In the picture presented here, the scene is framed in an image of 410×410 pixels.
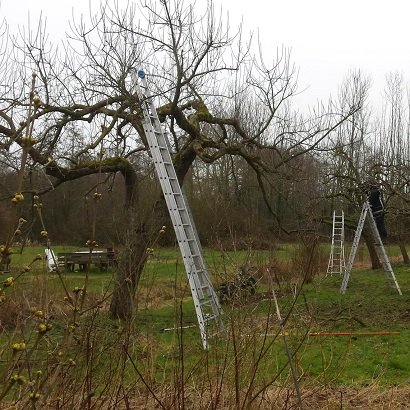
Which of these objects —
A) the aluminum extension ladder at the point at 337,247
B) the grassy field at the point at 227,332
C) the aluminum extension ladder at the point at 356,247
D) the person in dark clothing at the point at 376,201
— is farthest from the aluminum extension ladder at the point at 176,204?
the aluminum extension ladder at the point at 337,247

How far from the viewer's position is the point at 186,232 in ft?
23.8

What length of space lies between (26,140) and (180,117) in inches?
327

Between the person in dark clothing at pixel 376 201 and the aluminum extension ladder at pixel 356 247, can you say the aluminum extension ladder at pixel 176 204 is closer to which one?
the aluminum extension ladder at pixel 356 247

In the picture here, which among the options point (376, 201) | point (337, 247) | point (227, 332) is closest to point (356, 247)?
point (376, 201)

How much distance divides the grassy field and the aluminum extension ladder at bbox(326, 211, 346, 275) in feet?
2.10

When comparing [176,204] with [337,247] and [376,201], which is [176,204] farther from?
[337,247]

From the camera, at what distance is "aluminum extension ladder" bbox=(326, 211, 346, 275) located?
15969mm

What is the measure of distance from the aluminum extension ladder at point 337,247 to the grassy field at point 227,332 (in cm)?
64

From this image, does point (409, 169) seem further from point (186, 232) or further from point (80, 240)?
point (80, 240)

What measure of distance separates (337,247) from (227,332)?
15.0 meters

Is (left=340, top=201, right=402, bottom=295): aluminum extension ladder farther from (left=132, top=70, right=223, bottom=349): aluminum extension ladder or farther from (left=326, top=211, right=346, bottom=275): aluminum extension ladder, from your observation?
Result: (left=132, top=70, right=223, bottom=349): aluminum extension ladder

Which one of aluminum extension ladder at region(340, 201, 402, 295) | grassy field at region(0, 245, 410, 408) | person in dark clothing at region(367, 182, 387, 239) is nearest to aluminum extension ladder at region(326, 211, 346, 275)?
grassy field at region(0, 245, 410, 408)

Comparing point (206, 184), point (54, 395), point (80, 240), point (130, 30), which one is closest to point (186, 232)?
point (130, 30)

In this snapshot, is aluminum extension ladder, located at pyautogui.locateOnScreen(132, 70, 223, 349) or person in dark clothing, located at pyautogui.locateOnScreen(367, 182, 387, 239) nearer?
aluminum extension ladder, located at pyautogui.locateOnScreen(132, 70, 223, 349)
